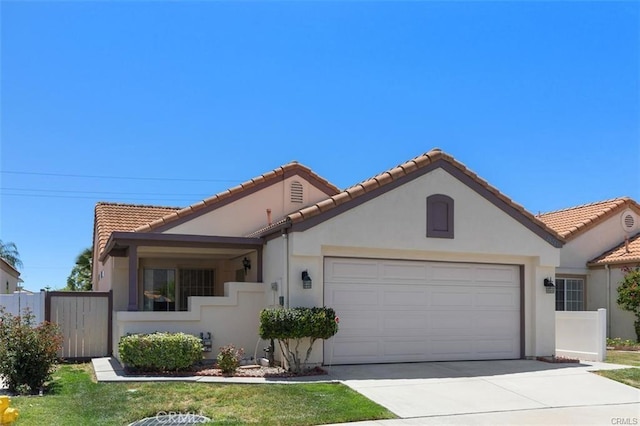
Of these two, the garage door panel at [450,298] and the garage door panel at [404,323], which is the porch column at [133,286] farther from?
the garage door panel at [450,298]

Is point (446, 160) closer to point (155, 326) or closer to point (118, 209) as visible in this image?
point (155, 326)

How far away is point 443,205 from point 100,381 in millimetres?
8225

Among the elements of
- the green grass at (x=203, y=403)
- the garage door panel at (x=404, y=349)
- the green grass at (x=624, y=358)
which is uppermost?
the garage door panel at (x=404, y=349)

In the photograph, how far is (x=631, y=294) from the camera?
20547 millimetres

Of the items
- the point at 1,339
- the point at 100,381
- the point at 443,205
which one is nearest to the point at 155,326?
the point at 100,381

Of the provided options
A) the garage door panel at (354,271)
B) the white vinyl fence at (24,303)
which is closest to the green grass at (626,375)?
the garage door panel at (354,271)

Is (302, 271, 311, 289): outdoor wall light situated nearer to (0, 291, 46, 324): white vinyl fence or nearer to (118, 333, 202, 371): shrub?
(118, 333, 202, 371): shrub

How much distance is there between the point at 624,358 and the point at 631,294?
15.6ft

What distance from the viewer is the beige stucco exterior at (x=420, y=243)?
532 inches

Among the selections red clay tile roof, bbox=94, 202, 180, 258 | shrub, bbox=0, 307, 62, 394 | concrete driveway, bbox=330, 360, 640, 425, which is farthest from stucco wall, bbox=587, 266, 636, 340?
shrub, bbox=0, 307, 62, 394

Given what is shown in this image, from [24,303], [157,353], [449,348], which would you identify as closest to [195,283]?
[24,303]

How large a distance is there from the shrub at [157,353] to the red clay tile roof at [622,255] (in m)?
15.6

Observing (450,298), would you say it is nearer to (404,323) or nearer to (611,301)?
(404,323)

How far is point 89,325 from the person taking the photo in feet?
52.9
